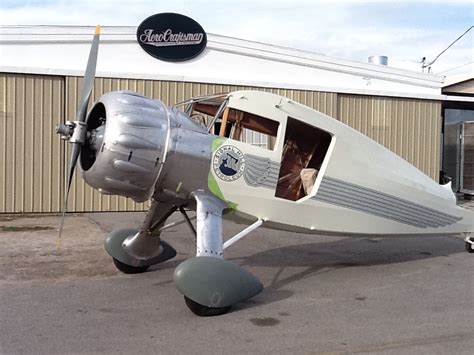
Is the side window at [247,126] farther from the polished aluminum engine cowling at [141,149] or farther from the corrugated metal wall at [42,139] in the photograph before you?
the corrugated metal wall at [42,139]

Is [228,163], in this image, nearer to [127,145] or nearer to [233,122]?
[233,122]

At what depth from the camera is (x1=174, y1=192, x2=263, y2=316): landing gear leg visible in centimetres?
587

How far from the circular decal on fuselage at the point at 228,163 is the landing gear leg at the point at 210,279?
0.60 m

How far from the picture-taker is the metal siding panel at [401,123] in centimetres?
1894

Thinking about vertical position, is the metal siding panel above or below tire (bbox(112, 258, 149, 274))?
above

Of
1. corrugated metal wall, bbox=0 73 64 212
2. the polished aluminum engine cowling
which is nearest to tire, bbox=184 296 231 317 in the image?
the polished aluminum engine cowling

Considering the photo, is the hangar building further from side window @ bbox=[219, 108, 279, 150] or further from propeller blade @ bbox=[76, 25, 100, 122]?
propeller blade @ bbox=[76, 25, 100, 122]

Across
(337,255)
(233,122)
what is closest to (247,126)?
(233,122)

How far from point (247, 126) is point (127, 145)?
204 cm

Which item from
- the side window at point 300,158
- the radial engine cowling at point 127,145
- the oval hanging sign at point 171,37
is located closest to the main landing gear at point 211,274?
the radial engine cowling at point 127,145

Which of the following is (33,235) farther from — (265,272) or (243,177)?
(243,177)

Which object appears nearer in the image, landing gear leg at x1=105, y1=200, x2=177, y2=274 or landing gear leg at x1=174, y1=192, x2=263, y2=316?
landing gear leg at x1=174, y1=192, x2=263, y2=316

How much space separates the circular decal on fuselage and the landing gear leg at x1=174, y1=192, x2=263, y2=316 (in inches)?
23.7

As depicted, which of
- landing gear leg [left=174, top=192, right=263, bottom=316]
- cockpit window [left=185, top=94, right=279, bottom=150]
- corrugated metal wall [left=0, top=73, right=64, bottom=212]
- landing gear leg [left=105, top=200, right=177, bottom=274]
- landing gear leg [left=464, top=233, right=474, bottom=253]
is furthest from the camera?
corrugated metal wall [left=0, top=73, right=64, bottom=212]
